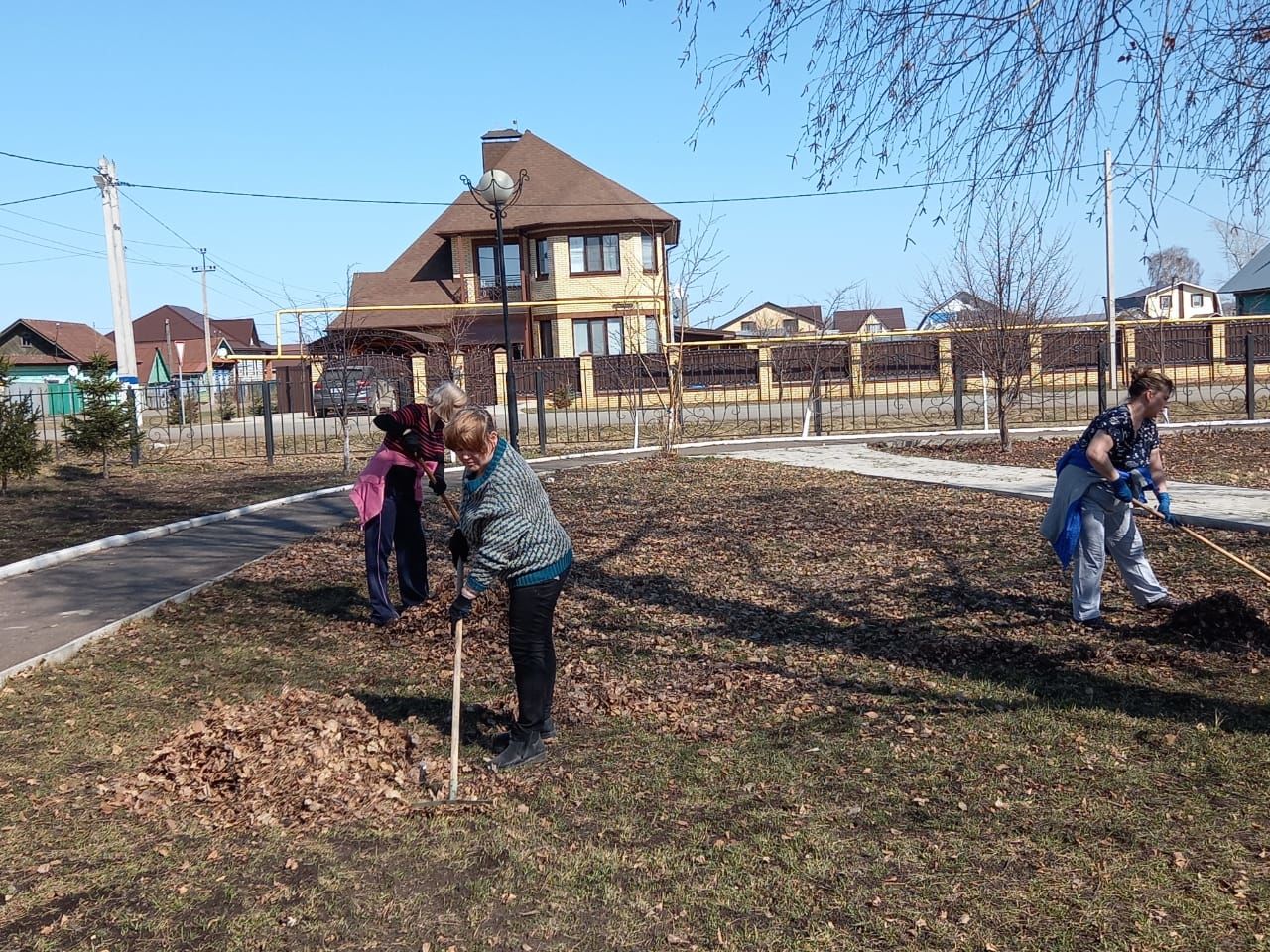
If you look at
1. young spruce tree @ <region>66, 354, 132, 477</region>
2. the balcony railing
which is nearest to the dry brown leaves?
young spruce tree @ <region>66, 354, 132, 477</region>

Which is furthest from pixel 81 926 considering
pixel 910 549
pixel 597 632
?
pixel 910 549

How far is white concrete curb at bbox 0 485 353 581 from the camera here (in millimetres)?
9383

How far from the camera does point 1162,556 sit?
25.7 feet

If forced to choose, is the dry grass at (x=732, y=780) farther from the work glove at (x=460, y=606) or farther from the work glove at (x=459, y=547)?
the work glove at (x=459, y=547)

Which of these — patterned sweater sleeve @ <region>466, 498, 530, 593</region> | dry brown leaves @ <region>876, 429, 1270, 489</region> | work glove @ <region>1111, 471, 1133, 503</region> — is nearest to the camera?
patterned sweater sleeve @ <region>466, 498, 530, 593</region>

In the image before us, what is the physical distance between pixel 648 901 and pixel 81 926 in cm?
183

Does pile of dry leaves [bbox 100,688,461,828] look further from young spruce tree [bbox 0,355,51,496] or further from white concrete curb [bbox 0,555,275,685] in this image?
young spruce tree [bbox 0,355,51,496]

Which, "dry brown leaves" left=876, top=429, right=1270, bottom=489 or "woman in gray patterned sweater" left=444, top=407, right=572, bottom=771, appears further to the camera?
"dry brown leaves" left=876, top=429, right=1270, bottom=489

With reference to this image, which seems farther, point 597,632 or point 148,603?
point 148,603

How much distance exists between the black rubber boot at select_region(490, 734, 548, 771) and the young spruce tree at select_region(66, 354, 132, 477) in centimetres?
1428

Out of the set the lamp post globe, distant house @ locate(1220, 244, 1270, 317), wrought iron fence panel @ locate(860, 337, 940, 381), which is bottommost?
wrought iron fence panel @ locate(860, 337, 940, 381)

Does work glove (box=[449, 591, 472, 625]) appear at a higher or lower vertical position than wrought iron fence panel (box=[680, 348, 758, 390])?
lower

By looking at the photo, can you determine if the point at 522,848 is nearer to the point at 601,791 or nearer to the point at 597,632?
the point at 601,791

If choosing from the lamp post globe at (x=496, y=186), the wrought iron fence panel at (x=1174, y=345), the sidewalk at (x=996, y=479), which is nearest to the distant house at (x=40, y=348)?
the wrought iron fence panel at (x=1174, y=345)
